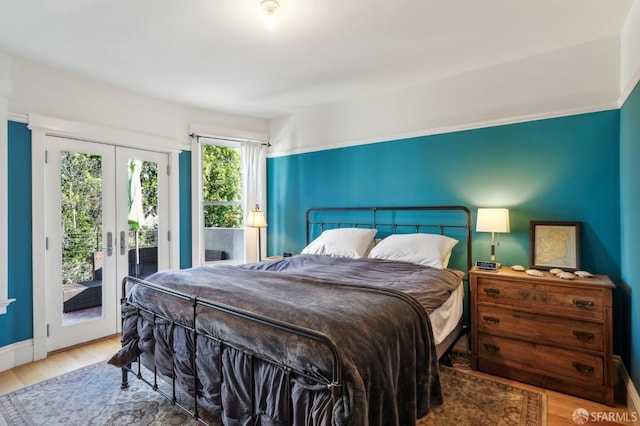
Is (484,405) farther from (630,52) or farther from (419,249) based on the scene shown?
(630,52)

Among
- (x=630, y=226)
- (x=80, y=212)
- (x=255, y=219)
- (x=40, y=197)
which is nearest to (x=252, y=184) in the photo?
(x=255, y=219)

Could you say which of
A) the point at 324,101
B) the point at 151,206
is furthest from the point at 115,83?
the point at 324,101

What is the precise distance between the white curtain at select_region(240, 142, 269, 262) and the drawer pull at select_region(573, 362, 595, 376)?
Result: 349 centimetres

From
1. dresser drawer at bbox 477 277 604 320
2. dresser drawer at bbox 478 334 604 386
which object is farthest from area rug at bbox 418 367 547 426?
dresser drawer at bbox 477 277 604 320

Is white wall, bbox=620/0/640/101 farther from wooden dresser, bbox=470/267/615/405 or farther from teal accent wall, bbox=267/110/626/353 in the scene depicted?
wooden dresser, bbox=470/267/615/405

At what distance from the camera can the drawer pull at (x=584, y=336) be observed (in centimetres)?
230

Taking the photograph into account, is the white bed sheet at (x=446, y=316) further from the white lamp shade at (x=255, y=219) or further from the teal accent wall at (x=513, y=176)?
the white lamp shade at (x=255, y=219)

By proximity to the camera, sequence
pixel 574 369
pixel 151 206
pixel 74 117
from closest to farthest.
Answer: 1. pixel 574 369
2. pixel 74 117
3. pixel 151 206

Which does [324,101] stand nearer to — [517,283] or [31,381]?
[517,283]

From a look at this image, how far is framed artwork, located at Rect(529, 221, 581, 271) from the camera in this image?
2676mm

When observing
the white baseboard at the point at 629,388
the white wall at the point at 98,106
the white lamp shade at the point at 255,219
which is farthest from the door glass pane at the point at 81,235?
the white baseboard at the point at 629,388

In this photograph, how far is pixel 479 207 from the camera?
3203 millimetres

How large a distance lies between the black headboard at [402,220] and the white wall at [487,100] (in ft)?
2.65

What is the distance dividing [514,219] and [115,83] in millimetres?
4114
